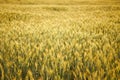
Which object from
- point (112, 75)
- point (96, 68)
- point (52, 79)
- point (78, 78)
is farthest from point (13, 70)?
point (112, 75)

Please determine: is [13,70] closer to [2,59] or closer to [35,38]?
[2,59]

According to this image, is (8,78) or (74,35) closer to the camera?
(8,78)

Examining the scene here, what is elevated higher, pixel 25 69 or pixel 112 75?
pixel 112 75

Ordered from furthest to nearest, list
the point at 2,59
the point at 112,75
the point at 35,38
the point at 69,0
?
the point at 69,0 → the point at 35,38 → the point at 2,59 → the point at 112,75

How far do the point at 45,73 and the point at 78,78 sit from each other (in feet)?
1.19

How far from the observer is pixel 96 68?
180cm

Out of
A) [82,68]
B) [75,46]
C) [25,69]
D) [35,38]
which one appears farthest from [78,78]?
[35,38]

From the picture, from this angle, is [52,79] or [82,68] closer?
[52,79]

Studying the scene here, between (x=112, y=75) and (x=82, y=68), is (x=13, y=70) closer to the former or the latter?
(x=82, y=68)

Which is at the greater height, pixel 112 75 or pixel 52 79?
pixel 112 75

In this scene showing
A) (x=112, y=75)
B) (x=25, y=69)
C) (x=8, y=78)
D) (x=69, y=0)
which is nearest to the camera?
(x=112, y=75)

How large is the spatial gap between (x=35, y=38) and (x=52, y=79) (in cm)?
170

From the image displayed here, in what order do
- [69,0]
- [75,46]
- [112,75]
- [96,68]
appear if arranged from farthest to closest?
[69,0] < [75,46] < [96,68] < [112,75]

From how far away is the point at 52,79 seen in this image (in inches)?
65.1
